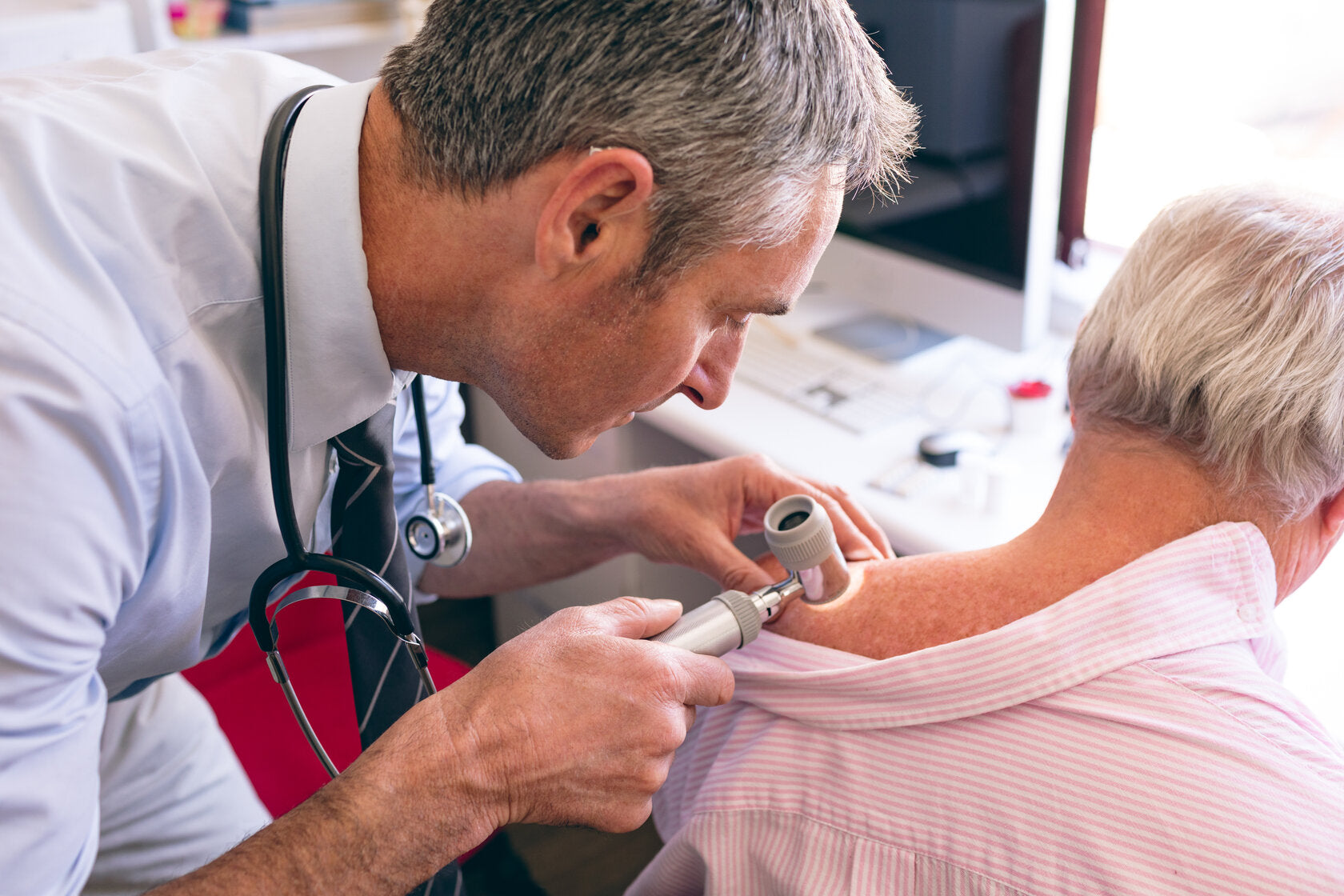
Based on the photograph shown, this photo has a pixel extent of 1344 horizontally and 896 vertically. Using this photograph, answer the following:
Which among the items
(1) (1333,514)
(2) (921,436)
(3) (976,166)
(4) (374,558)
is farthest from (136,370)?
(3) (976,166)

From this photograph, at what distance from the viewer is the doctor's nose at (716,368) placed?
960mm

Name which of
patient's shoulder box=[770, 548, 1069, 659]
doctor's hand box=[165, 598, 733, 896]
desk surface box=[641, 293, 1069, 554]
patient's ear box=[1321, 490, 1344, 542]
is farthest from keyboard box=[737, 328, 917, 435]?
doctor's hand box=[165, 598, 733, 896]

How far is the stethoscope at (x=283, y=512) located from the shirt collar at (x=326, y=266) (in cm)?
2

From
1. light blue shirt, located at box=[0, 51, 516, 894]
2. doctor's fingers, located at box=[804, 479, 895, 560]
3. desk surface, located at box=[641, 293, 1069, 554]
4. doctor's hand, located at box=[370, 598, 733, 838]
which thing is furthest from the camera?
desk surface, located at box=[641, 293, 1069, 554]

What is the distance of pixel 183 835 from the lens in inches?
48.4

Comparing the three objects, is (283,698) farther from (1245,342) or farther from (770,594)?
(1245,342)

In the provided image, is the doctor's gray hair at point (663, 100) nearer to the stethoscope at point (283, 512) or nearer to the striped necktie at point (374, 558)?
the stethoscope at point (283, 512)

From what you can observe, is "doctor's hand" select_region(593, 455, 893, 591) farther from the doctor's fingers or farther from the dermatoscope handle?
the dermatoscope handle

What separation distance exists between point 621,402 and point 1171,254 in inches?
19.5

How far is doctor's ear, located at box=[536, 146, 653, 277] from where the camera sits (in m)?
0.75

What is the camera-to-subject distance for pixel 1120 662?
A: 2.71 feet

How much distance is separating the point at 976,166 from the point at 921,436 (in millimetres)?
432

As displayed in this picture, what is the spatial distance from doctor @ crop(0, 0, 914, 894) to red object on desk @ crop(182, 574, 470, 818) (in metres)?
0.31

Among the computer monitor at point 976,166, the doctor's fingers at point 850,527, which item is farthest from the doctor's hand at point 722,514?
the computer monitor at point 976,166
